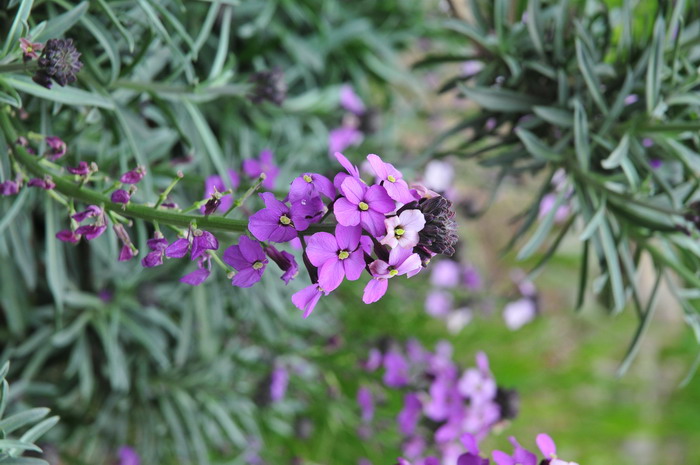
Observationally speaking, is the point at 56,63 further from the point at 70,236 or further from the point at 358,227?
the point at 358,227

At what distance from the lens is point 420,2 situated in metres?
2.71

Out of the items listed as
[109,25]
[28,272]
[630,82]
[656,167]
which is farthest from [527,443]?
[109,25]

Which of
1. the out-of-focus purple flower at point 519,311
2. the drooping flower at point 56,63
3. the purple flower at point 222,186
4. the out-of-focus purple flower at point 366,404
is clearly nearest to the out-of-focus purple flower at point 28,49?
the drooping flower at point 56,63

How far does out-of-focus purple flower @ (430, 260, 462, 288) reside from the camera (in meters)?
2.70

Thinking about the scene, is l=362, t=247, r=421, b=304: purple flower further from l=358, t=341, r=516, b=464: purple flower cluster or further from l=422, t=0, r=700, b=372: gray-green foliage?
l=358, t=341, r=516, b=464: purple flower cluster

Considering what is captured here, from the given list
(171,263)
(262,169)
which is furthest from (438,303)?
(262,169)

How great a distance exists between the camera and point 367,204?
0.82m

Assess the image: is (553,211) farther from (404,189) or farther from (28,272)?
(28,272)

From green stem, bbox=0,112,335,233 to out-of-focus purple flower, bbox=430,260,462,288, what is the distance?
1.85 meters

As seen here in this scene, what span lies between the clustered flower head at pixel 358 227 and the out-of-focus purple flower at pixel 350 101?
1.59 metres

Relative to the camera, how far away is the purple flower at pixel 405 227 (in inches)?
31.8

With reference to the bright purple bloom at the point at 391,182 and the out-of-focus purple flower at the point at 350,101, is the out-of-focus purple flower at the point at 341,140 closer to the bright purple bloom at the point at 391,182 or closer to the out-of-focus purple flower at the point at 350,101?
the out-of-focus purple flower at the point at 350,101

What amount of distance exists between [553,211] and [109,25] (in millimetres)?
1183

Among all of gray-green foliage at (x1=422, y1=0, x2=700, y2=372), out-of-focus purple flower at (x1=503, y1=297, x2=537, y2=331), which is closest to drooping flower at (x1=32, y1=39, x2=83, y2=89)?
gray-green foliage at (x1=422, y1=0, x2=700, y2=372)
